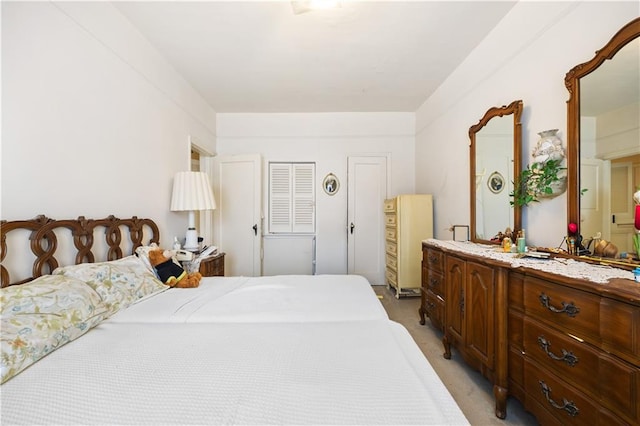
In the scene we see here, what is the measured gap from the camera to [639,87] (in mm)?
1133

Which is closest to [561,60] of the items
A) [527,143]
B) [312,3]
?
[527,143]

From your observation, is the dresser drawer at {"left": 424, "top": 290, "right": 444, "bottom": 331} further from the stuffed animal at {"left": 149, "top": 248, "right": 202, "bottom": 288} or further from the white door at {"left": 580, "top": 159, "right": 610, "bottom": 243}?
the stuffed animal at {"left": 149, "top": 248, "right": 202, "bottom": 288}

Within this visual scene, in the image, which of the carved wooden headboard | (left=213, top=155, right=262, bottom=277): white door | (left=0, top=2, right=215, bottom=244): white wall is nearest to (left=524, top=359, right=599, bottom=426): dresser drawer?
the carved wooden headboard

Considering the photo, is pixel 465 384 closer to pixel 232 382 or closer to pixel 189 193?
pixel 232 382

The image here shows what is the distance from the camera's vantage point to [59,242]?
4.78 ft

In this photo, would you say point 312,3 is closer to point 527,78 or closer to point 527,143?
point 527,78

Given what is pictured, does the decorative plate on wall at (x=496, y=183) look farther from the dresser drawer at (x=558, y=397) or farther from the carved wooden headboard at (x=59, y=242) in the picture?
the carved wooden headboard at (x=59, y=242)

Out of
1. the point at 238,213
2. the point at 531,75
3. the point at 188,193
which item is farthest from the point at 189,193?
the point at 531,75

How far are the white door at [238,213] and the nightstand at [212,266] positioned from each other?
32.7 inches

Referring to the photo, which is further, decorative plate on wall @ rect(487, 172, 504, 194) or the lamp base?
the lamp base

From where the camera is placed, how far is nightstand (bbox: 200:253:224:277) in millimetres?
2512

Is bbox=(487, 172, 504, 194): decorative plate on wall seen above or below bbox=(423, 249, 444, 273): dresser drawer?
above

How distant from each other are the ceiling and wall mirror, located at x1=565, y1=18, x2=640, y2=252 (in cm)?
100

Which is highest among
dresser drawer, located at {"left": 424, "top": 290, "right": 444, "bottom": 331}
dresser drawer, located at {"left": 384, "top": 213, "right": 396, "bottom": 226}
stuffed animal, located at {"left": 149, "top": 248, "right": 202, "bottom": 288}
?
dresser drawer, located at {"left": 384, "top": 213, "right": 396, "bottom": 226}
